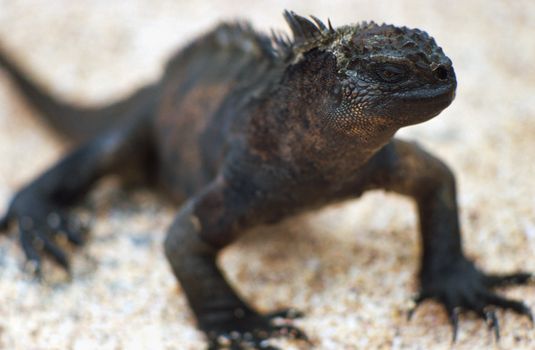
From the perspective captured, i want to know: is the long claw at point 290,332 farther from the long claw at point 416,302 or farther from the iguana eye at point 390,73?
the iguana eye at point 390,73

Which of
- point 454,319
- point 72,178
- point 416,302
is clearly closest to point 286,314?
point 416,302

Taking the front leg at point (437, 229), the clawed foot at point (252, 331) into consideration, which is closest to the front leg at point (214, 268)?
the clawed foot at point (252, 331)

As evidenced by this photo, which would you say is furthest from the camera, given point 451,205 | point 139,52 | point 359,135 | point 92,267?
point 139,52

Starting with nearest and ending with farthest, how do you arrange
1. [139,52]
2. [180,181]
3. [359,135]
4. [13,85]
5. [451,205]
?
[359,135], [451,205], [180,181], [13,85], [139,52]

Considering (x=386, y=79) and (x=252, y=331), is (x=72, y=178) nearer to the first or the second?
(x=252, y=331)

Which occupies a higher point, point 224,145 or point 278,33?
point 278,33

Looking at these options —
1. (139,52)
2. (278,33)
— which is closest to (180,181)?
(278,33)

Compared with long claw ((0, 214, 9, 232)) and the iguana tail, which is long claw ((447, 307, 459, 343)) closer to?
the iguana tail

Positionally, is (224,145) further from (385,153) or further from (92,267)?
(92,267)
